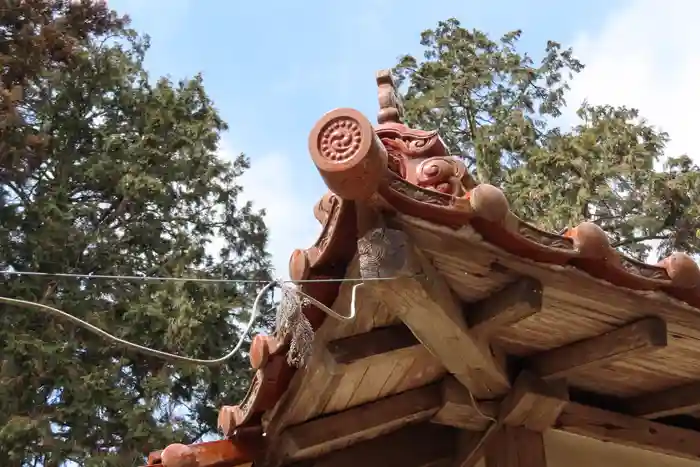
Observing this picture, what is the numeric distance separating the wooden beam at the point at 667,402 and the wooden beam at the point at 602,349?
19.6 inches

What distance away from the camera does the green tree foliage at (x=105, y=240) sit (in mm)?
10273

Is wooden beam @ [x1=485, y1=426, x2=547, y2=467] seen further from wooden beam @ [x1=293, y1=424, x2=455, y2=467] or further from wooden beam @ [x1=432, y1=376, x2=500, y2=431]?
wooden beam @ [x1=293, y1=424, x2=455, y2=467]

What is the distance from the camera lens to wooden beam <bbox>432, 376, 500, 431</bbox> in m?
2.97

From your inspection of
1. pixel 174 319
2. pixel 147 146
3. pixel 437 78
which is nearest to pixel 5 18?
pixel 147 146

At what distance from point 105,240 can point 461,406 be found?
996 centimetres

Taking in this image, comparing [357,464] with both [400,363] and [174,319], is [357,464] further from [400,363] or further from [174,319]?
[174,319]

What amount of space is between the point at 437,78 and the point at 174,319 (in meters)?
6.13

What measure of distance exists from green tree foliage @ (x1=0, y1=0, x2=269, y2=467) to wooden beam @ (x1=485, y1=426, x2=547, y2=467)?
297 inches

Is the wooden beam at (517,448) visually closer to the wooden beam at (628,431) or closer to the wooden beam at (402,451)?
the wooden beam at (628,431)

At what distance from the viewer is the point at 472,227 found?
2.13 m

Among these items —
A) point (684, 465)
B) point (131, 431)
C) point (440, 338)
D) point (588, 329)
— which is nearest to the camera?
point (440, 338)

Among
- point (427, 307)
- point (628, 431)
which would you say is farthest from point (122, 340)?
point (628, 431)

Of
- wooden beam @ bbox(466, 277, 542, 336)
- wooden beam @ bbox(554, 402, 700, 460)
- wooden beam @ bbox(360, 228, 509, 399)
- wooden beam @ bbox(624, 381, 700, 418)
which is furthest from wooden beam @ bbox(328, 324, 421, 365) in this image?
wooden beam @ bbox(624, 381, 700, 418)

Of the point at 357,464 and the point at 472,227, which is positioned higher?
the point at 472,227
